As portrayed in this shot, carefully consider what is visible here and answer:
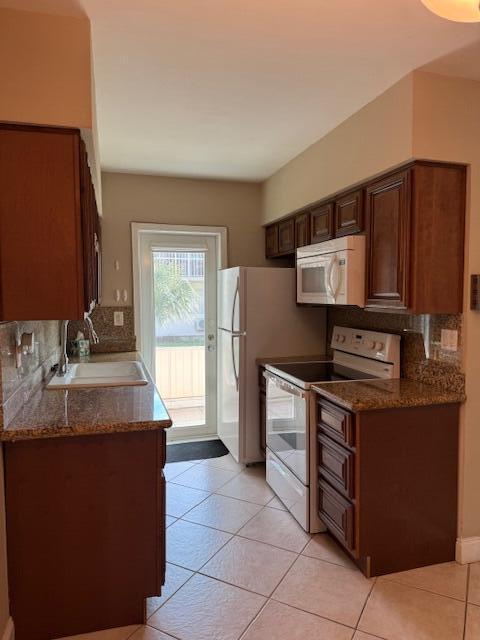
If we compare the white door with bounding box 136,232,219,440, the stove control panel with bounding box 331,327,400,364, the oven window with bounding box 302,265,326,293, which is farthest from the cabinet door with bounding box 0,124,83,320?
the white door with bounding box 136,232,219,440

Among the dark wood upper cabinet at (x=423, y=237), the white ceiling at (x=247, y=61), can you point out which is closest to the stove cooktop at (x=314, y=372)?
the dark wood upper cabinet at (x=423, y=237)

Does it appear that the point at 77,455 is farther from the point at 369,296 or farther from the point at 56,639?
the point at 369,296

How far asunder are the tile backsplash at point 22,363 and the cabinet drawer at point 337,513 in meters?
1.60

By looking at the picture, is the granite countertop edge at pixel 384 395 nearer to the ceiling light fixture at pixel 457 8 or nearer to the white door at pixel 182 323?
the ceiling light fixture at pixel 457 8

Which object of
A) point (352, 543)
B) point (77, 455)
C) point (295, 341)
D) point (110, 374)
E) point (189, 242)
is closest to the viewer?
point (77, 455)

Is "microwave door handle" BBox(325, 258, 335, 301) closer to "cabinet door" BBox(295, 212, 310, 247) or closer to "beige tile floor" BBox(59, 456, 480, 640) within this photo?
"cabinet door" BBox(295, 212, 310, 247)

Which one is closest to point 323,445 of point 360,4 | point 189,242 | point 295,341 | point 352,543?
point 352,543

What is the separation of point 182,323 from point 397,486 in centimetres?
245

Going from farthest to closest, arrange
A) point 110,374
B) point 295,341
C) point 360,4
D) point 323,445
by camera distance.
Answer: point 295,341, point 110,374, point 323,445, point 360,4

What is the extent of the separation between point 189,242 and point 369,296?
80.8 inches

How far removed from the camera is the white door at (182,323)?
154 inches

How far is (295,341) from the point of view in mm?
3443

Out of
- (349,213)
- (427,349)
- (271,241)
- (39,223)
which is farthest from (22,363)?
(271,241)

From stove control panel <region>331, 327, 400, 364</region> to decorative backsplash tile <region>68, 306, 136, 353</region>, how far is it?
1.74 metres
